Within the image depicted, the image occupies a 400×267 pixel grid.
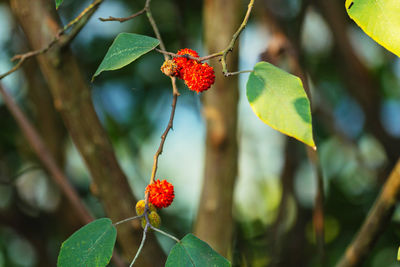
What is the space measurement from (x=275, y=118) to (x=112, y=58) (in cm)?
18

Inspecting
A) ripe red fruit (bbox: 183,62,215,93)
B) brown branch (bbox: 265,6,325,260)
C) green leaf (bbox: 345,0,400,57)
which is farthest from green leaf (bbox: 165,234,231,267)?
brown branch (bbox: 265,6,325,260)

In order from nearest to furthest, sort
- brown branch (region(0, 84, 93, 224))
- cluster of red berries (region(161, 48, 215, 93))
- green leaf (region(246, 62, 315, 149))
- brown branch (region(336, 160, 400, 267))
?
green leaf (region(246, 62, 315, 149)), cluster of red berries (region(161, 48, 215, 93)), brown branch (region(336, 160, 400, 267)), brown branch (region(0, 84, 93, 224))

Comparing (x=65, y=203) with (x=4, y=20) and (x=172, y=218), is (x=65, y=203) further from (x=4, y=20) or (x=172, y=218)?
(x=4, y=20)

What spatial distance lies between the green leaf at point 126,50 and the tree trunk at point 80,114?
0.38 meters

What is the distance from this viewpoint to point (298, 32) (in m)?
1.27

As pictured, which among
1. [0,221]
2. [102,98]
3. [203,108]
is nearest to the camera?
[203,108]

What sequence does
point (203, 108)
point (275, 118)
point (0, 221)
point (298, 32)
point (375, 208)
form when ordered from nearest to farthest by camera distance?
point (275, 118)
point (375, 208)
point (203, 108)
point (298, 32)
point (0, 221)

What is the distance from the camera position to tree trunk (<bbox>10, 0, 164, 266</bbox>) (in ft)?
2.88

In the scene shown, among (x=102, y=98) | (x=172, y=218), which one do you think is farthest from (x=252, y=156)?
(x=102, y=98)

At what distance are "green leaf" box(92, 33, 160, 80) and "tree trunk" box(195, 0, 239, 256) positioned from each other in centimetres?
55

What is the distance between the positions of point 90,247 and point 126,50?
202 mm

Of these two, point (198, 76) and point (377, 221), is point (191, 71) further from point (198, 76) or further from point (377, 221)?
point (377, 221)

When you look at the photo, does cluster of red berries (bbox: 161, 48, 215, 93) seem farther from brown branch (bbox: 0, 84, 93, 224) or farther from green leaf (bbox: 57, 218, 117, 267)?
brown branch (bbox: 0, 84, 93, 224)

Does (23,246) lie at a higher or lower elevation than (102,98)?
lower
